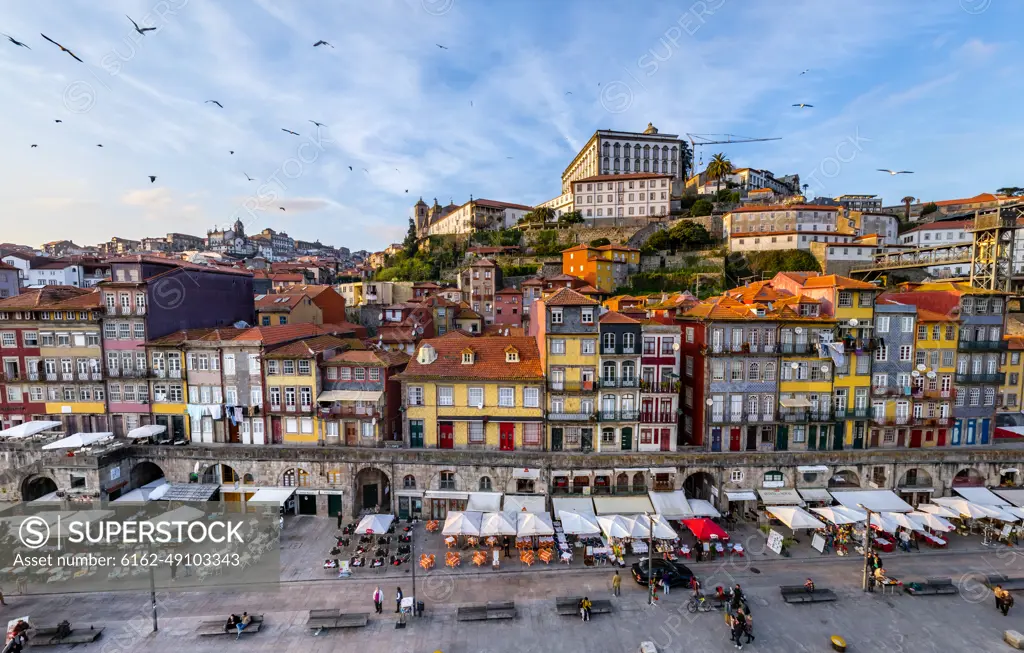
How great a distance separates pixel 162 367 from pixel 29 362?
11368 mm

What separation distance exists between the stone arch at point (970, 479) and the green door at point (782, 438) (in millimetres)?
11910

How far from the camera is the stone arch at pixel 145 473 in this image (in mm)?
34812

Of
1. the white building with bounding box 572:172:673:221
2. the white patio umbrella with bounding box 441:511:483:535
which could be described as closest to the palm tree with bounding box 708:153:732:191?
the white building with bounding box 572:172:673:221

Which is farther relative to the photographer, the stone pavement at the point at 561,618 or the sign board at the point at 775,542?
the sign board at the point at 775,542

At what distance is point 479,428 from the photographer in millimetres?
33625

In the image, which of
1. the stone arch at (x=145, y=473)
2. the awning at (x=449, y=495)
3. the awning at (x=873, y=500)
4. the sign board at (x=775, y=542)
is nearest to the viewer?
the sign board at (x=775, y=542)

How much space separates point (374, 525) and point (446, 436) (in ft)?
25.9

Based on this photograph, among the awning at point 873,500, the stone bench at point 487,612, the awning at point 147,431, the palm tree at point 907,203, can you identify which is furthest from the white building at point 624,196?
the stone bench at point 487,612

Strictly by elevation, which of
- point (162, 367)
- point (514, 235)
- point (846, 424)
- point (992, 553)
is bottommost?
point (992, 553)

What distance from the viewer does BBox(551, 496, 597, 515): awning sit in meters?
29.4

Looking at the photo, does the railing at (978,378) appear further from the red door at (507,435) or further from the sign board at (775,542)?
the red door at (507,435)

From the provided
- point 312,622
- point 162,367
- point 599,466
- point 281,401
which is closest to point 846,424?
point 599,466

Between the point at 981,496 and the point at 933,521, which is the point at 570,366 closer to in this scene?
the point at 933,521

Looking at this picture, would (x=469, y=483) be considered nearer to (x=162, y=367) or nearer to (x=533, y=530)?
(x=533, y=530)
